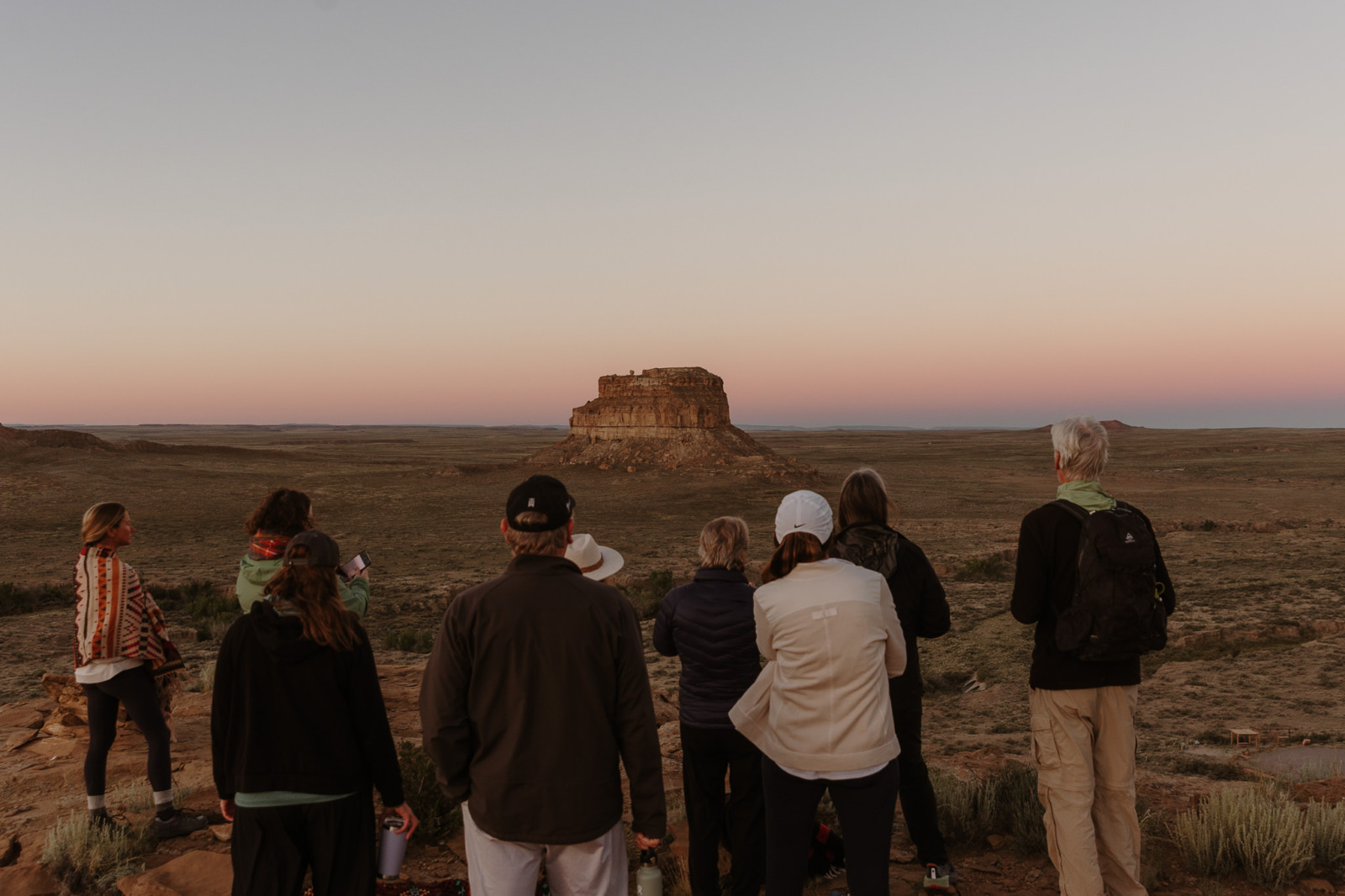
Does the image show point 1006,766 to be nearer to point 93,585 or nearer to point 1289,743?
point 1289,743

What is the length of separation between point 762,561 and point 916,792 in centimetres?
1755

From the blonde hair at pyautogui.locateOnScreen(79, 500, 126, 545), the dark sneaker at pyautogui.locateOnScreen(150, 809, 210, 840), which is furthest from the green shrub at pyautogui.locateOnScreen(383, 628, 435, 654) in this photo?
the blonde hair at pyautogui.locateOnScreen(79, 500, 126, 545)

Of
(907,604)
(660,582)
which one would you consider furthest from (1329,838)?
(660,582)

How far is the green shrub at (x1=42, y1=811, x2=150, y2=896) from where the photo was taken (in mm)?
3955

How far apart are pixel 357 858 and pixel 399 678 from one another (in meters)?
6.05

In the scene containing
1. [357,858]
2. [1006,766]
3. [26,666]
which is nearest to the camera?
[357,858]

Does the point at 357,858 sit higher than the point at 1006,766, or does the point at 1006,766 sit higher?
the point at 357,858

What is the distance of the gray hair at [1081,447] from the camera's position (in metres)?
3.37

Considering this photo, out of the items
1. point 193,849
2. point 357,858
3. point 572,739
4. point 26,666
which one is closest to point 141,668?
point 193,849

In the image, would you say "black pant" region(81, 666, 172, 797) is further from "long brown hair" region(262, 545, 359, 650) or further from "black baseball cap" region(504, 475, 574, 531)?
"black baseball cap" region(504, 475, 574, 531)

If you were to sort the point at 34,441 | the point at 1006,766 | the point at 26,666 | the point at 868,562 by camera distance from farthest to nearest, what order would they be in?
1. the point at 34,441
2. the point at 26,666
3. the point at 1006,766
4. the point at 868,562

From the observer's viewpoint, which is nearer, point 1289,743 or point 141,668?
point 141,668

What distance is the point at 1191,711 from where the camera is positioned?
834cm

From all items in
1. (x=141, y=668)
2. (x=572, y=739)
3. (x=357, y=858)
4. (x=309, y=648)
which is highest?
(x=309, y=648)
